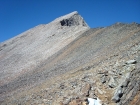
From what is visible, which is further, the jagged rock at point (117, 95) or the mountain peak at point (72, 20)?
the mountain peak at point (72, 20)

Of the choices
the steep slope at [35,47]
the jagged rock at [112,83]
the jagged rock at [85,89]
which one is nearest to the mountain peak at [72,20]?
the steep slope at [35,47]

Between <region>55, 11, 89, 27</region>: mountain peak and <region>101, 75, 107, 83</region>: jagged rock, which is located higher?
<region>55, 11, 89, 27</region>: mountain peak

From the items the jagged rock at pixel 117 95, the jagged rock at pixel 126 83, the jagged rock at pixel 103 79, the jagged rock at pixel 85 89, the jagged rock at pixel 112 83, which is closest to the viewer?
the jagged rock at pixel 117 95

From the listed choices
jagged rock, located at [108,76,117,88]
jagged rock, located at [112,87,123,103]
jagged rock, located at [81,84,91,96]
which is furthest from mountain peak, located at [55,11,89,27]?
jagged rock, located at [112,87,123,103]

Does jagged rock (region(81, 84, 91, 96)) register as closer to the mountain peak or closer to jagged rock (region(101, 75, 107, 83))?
jagged rock (region(101, 75, 107, 83))

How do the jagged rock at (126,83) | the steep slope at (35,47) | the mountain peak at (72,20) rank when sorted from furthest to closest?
the mountain peak at (72,20)
the steep slope at (35,47)
the jagged rock at (126,83)

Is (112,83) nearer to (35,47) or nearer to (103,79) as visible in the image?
(103,79)

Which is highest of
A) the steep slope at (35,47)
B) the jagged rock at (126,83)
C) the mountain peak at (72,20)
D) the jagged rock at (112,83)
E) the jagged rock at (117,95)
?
the mountain peak at (72,20)

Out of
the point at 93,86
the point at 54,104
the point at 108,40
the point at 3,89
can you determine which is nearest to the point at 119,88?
the point at 93,86

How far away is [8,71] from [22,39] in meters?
21.2

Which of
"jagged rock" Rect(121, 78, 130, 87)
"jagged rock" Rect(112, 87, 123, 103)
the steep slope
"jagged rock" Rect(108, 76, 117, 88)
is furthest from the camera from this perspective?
the steep slope

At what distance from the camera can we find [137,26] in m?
25.2

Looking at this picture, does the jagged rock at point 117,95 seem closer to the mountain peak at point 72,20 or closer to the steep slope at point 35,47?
the steep slope at point 35,47

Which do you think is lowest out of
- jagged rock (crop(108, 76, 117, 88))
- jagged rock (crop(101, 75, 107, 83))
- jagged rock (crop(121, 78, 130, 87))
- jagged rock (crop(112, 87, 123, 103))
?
jagged rock (crop(112, 87, 123, 103))
